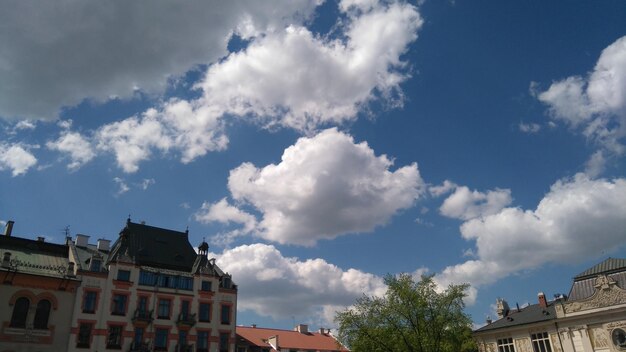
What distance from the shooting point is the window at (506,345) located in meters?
54.6

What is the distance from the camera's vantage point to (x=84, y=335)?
46594 millimetres

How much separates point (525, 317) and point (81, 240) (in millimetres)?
51567

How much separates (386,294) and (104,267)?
2969cm

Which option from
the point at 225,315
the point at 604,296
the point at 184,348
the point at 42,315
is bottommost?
the point at 184,348

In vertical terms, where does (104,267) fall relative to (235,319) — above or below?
above

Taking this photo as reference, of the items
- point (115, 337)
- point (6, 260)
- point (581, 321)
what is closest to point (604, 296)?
point (581, 321)

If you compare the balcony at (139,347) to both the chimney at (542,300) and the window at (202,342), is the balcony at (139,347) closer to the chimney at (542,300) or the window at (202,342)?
the window at (202,342)

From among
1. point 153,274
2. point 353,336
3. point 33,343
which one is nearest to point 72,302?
point 33,343

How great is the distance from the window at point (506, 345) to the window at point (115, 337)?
4199cm

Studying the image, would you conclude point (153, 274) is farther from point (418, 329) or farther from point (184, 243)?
point (418, 329)

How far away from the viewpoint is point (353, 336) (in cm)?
4956

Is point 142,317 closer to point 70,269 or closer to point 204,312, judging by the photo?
point 204,312

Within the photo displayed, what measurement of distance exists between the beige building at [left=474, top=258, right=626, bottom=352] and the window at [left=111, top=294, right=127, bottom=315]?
42.0 meters

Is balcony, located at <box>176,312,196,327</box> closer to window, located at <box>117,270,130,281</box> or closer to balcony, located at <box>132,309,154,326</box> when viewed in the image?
balcony, located at <box>132,309,154,326</box>
